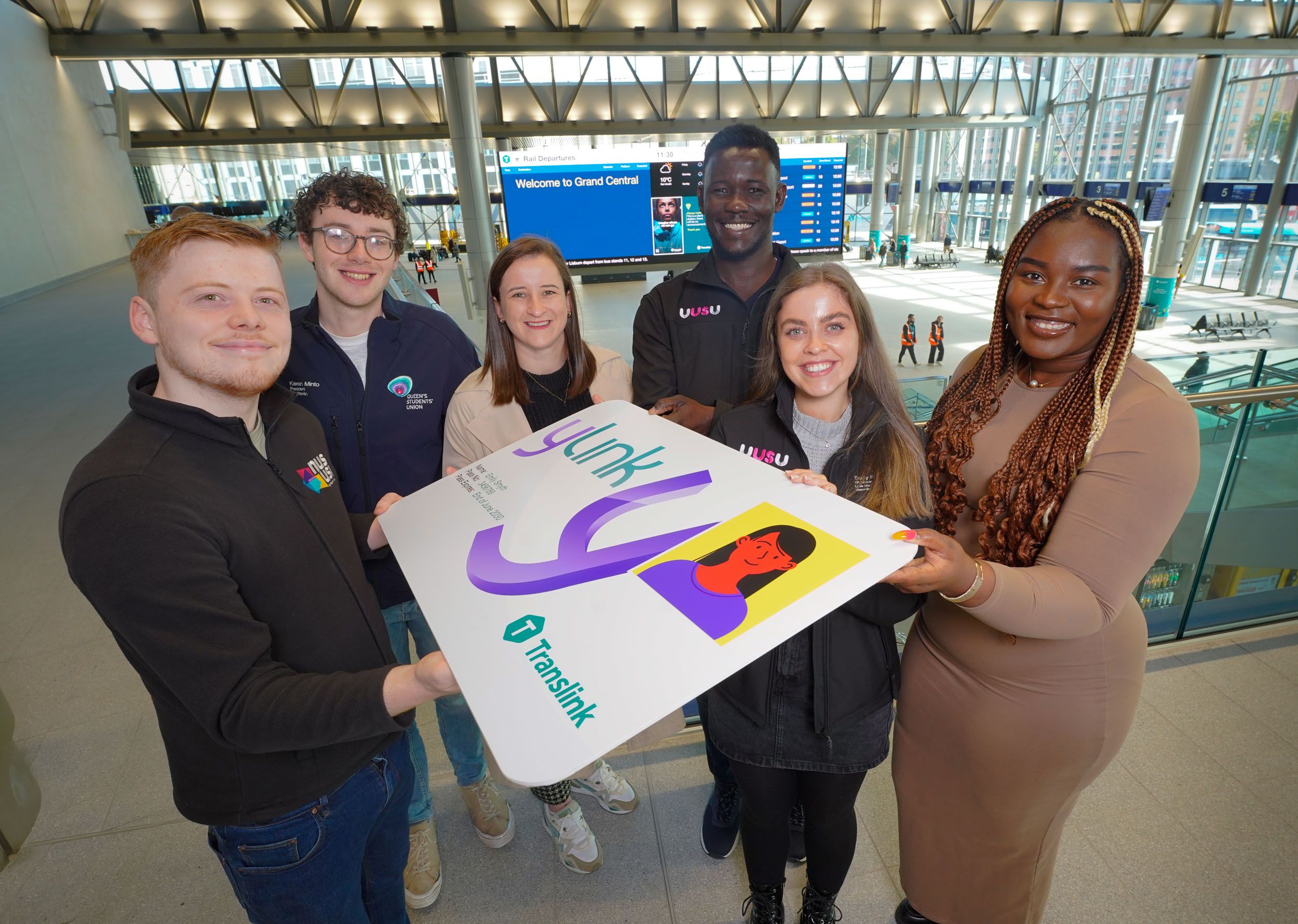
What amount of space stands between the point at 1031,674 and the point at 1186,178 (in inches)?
761

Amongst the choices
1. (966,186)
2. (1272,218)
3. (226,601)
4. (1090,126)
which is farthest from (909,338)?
(966,186)

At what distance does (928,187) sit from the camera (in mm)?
29859

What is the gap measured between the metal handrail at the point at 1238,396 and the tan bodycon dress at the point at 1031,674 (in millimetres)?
1546

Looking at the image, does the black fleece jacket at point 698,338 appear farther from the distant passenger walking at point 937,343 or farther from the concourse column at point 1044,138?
the concourse column at point 1044,138

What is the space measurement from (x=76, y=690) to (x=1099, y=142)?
29.5m

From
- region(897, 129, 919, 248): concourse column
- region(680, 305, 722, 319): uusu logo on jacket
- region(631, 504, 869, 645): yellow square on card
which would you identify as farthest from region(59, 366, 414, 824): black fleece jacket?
region(897, 129, 919, 248): concourse column

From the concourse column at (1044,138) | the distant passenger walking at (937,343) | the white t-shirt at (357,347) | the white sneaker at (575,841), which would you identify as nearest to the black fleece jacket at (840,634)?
the white sneaker at (575,841)

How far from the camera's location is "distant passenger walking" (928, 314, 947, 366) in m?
12.0

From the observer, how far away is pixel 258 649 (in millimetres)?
1097

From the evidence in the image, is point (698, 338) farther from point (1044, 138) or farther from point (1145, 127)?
point (1044, 138)

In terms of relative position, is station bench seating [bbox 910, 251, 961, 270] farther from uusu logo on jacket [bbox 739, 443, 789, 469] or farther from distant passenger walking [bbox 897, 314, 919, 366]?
uusu logo on jacket [bbox 739, 443, 789, 469]

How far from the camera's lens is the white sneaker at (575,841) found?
6.94 feet

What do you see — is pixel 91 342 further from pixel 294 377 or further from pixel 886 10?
pixel 886 10

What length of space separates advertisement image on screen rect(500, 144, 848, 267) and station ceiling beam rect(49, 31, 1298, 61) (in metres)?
5.63
